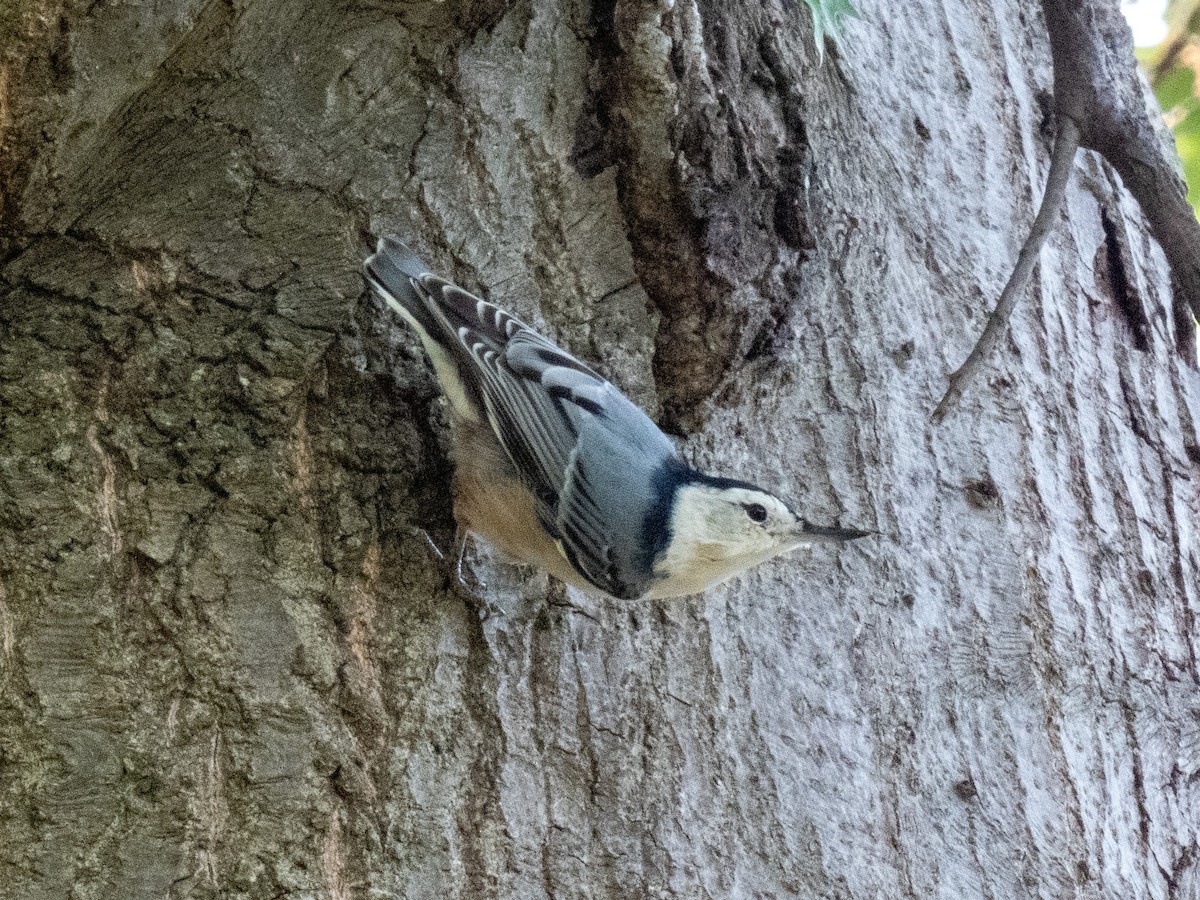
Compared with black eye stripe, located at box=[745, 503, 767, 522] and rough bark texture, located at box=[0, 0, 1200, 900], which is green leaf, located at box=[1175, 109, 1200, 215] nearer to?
rough bark texture, located at box=[0, 0, 1200, 900]

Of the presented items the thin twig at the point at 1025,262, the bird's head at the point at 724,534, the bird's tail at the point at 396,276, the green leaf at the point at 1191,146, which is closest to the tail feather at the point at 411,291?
the bird's tail at the point at 396,276

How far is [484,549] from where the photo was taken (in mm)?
1658

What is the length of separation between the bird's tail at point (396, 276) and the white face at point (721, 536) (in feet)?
1.62

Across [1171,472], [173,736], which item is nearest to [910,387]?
[1171,472]

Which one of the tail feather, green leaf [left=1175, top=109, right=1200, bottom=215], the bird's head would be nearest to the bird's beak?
the bird's head

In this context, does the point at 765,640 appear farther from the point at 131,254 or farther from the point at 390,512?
the point at 131,254

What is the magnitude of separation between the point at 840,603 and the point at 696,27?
2.69 feet

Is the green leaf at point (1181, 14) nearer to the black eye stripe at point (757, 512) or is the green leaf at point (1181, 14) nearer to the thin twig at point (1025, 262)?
the thin twig at point (1025, 262)

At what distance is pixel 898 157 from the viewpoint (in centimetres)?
180

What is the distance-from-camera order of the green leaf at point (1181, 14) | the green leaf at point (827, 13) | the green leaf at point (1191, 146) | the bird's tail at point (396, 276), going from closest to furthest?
the green leaf at point (827, 13), the bird's tail at point (396, 276), the green leaf at point (1191, 146), the green leaf at point (1181, 14)

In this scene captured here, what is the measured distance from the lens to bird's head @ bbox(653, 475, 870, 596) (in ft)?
5.21

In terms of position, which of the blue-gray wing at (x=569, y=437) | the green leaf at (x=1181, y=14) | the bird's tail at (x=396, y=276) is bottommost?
the blue-gray wing at (x=569, y=437)

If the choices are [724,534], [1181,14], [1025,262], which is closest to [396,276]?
[724,534]

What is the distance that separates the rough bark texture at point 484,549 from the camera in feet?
4.64
